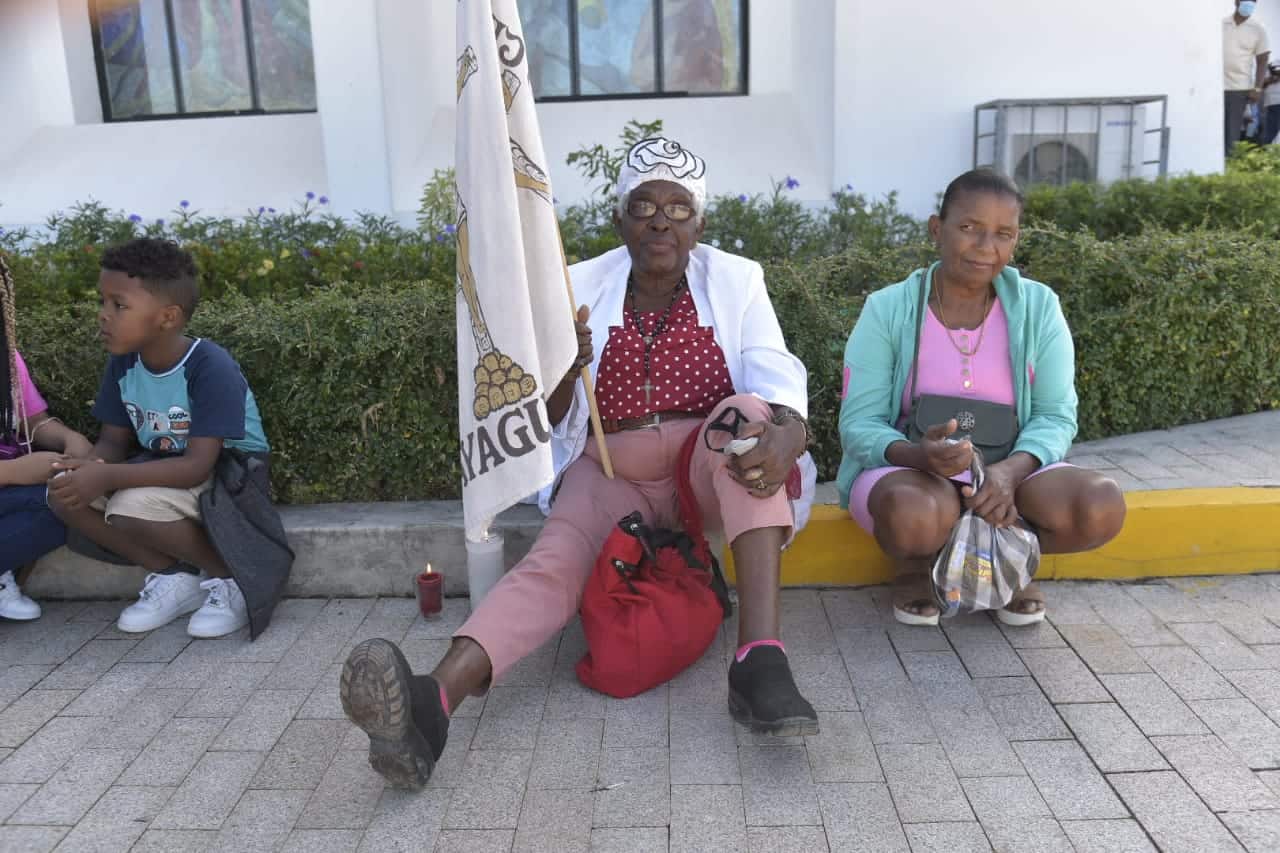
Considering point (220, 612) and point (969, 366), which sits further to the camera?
point (220, 612)

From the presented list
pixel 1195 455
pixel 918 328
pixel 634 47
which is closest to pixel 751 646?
pixel 918 328

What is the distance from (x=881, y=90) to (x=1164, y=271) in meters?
2.99

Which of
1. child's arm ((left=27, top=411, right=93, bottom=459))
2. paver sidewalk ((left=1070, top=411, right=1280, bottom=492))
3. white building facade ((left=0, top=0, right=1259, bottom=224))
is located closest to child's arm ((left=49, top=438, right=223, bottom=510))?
child's arm ((left=27, top=411, right=93, bottom=459))

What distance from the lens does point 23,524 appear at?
139 inches

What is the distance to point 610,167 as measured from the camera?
5418mm

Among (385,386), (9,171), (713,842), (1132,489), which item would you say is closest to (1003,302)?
(1132,489)

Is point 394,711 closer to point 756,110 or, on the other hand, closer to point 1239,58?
point 756,110

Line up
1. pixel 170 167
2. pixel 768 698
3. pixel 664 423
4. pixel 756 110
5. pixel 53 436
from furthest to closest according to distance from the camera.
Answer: pixel 170 167
pixel 756 110
pixel 53 436
pixel 664 423
pixel 768 698

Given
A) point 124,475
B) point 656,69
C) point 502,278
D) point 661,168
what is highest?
point 656,69

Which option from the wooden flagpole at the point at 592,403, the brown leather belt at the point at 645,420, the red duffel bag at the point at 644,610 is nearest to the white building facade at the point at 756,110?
the brown leather belt at the point at 645,420

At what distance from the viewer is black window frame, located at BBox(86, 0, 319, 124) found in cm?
798

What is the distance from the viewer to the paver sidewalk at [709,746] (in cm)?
241

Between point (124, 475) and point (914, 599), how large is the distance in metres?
2.63

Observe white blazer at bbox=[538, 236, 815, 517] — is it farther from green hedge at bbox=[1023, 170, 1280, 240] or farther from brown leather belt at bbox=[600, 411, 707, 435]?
green hedge at bbox=[1023, 170, 1280, 240]
